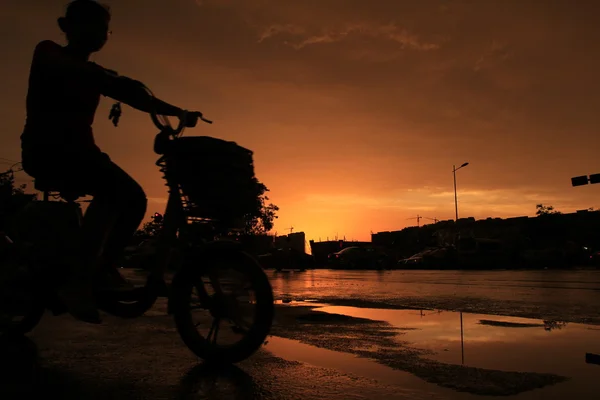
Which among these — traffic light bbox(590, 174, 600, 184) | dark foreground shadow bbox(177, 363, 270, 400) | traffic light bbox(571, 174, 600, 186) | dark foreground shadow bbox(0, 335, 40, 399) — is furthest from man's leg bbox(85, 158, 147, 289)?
traffic light bbox(571, 174, 600, 186)

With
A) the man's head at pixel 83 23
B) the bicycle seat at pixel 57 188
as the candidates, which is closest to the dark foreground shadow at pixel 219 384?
the bicycle seat at pixel 57 188

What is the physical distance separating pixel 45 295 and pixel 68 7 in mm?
2156

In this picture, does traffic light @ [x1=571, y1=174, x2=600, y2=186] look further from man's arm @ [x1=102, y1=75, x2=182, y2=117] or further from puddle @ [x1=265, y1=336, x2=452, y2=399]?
man's arm @ [x1=102, y1=75, x2=182, y2=117]

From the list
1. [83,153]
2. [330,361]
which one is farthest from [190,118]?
[330,361]

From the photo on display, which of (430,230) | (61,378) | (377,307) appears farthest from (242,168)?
(430,230)

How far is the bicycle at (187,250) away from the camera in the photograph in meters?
3.64

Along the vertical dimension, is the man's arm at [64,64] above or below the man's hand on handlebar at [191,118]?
above

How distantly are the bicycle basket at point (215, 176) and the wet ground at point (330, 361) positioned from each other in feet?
3.51

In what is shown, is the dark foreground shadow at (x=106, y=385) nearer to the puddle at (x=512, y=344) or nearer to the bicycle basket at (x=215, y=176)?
the bicycle basket at (x=215, y=176)

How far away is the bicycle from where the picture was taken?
364cm

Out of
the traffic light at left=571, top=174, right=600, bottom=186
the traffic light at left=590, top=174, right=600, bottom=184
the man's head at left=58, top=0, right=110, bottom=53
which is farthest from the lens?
the traffic light at left=571, top=174, right=600, bottom=186

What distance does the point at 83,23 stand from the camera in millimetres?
4090

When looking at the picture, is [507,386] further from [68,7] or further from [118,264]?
[68,7]

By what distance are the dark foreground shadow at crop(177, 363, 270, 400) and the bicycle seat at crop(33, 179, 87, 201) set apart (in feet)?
5.22
